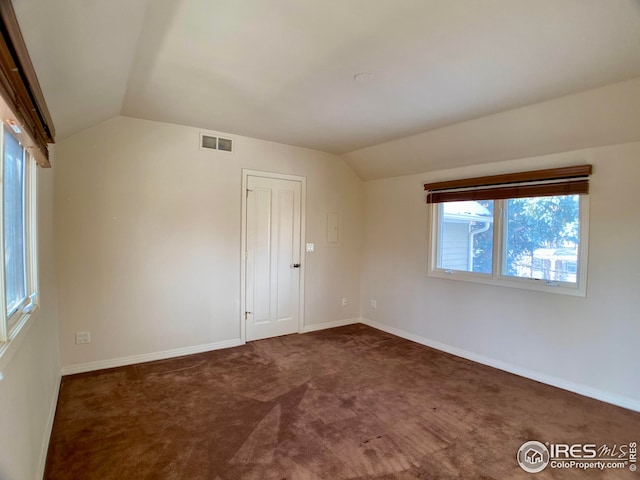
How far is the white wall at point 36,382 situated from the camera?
4.39 ft

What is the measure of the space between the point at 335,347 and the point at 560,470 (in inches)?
94.4

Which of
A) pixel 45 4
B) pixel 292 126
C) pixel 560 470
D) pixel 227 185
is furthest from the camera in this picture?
pixel 227 185

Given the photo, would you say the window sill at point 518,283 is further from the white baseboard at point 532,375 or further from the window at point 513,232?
the white baseboard at point 532,375

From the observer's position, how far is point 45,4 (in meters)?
1.27

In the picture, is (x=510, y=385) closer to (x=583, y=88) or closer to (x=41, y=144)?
(x=583, y=88)

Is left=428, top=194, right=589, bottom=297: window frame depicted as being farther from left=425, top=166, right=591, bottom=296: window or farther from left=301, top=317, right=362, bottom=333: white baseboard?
left=301, top=317, right=362, bottom=333: white baseboard

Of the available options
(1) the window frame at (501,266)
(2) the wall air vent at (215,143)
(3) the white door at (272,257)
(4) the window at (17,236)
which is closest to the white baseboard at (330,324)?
(3) the white door at (272,257)

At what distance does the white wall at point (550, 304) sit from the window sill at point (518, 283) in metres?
0.05

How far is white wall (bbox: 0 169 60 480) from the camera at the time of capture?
134cm

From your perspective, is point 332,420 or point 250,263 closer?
point 332,420

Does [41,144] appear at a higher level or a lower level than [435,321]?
higher

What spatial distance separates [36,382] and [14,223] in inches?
36.9

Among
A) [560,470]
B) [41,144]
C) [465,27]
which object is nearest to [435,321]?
[560,470]
